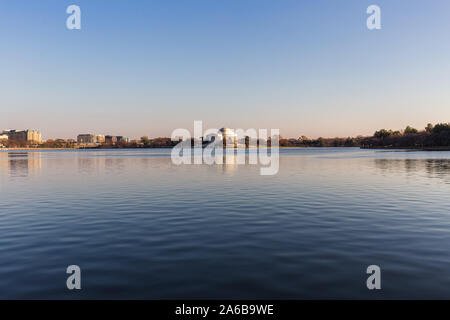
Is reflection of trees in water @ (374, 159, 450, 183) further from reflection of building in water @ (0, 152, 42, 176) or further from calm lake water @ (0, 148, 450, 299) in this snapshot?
reflection of building in water @ (0, 152, 42, 176)

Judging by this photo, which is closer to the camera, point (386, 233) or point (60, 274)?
point (60, 274)

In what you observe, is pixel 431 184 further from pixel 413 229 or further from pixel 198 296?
pixel 198 296

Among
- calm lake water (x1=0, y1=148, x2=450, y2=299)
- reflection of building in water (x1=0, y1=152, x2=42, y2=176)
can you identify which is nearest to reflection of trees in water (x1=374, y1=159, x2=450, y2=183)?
calm lake water (x1=0, y1=148, x2=450, y2=299)

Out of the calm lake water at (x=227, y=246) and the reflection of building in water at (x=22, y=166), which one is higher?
the reflection of building in water at (x=22, y=166)

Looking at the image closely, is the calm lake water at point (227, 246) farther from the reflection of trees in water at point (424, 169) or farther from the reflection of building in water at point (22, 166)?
the reflection of building in water at point (22, 166)

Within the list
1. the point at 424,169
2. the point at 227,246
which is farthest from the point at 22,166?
the point at 424,169

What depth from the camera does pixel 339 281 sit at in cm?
1048

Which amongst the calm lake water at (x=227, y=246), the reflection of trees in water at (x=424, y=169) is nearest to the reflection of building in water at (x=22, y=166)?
the calm lake water at (x=227, y=246)

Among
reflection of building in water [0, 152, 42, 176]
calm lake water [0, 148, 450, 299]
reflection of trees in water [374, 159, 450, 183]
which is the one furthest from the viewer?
reflection of building in water [0, 152, 42, 176]

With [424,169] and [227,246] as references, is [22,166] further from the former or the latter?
[424,169]

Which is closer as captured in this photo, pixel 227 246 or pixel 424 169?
pixel 227 246

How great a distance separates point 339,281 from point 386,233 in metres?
7.88
